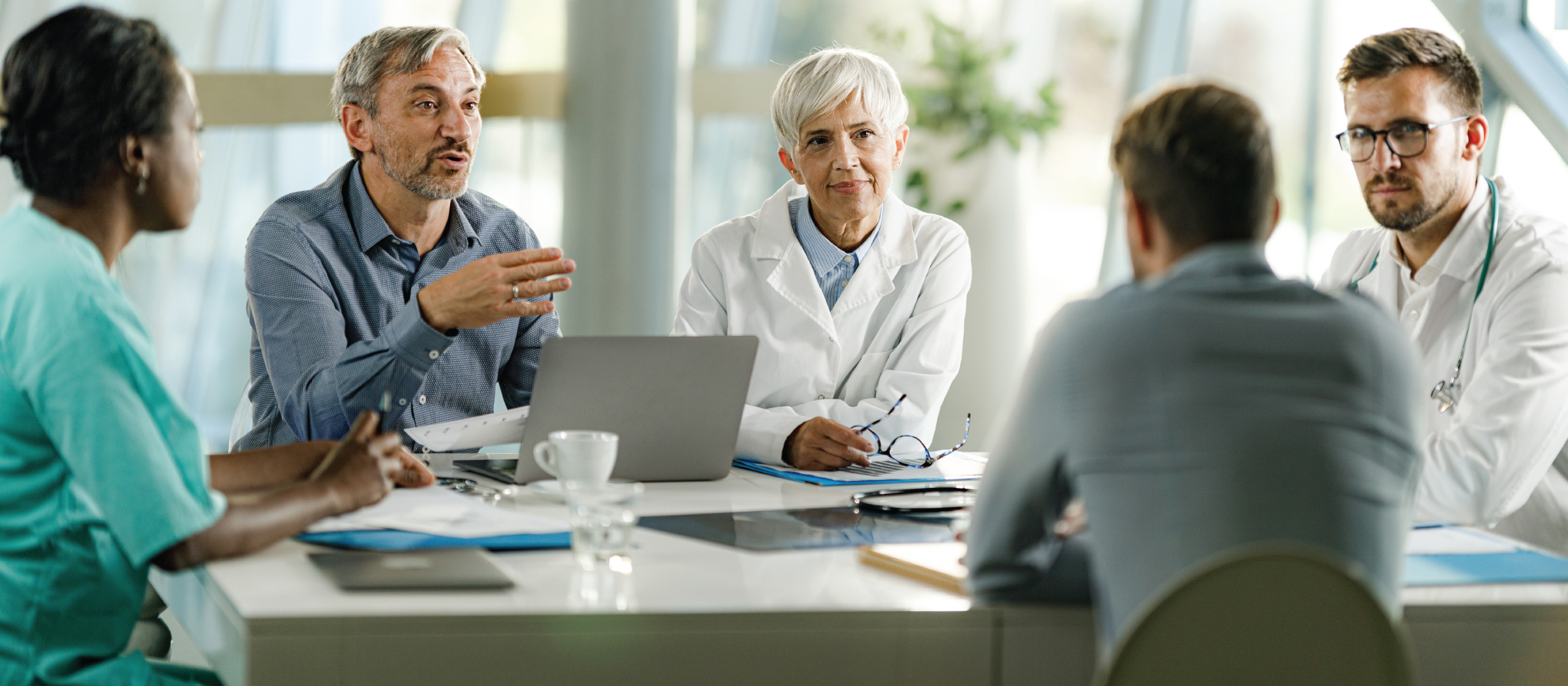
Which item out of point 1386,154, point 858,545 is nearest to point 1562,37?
point 1386,154

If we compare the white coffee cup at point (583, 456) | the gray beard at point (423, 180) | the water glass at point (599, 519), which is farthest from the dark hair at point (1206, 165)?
the gray beard at point (423, 180)

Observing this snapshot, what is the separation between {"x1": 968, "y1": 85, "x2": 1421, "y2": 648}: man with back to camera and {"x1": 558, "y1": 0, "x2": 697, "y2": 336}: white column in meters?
3.80

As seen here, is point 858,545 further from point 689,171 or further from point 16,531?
point 689,171

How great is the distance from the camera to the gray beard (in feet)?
8.34

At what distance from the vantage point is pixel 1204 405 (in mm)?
1158

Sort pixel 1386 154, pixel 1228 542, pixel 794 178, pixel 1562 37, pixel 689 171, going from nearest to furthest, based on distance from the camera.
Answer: pixel 1228 542, pixel 1386 154, pixel 794 178, pixel 1562 37, pixel 689 171

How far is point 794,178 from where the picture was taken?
9.68ft

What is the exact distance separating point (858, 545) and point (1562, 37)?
3.93m

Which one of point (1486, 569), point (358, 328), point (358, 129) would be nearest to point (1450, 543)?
point (1486, 569)

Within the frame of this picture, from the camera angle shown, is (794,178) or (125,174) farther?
(794,178)

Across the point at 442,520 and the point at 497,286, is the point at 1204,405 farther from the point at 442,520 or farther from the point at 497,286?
the point at 497,286

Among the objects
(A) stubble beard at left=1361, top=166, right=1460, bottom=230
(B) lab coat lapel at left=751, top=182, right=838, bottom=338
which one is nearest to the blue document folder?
(A) stubble beard at left=1361, top=166, right=1460, bottom=230

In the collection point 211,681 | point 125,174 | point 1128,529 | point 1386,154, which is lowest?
point 211,681

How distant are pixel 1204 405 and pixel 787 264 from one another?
1689 millimetres
